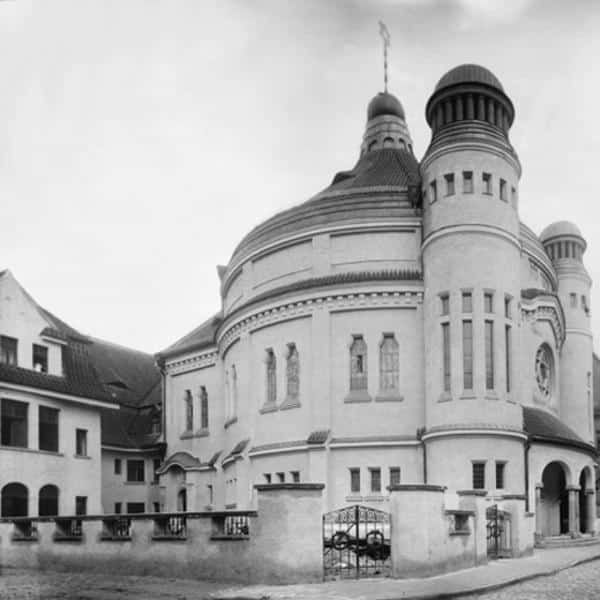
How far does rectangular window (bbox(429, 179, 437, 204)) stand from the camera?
3478 centimetres

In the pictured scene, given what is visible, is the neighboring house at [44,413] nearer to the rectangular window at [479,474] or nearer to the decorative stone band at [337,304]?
the decorative stone band at [337,304]

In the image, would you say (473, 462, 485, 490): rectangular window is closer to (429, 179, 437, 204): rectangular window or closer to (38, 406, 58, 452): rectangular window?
(429, 179, 437, 204): rectangular window

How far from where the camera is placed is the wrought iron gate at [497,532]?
26.3m

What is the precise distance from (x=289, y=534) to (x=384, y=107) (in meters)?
40.9

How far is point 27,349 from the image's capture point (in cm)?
3597

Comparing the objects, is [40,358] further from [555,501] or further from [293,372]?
[555,501]

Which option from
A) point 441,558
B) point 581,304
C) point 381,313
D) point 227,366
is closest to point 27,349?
point 227,366

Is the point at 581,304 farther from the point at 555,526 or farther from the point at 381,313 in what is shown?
the point at 381,313

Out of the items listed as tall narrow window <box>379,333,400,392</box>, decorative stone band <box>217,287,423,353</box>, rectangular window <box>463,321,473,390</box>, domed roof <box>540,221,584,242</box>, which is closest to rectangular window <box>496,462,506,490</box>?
rectangular window <box>463,321,473,390</box>

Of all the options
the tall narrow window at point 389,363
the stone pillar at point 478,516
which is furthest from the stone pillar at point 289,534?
the tall narrow window at point 389,363

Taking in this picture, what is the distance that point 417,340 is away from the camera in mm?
34969

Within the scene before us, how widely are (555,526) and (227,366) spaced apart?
708 inches

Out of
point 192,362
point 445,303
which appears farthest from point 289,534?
point 192,362

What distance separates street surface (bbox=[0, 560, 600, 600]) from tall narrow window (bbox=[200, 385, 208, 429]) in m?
23.9
